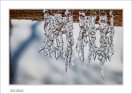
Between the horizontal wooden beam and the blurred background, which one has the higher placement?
the horizontal wooden beam

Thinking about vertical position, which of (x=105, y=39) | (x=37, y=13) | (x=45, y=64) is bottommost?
(x=45, y=64)

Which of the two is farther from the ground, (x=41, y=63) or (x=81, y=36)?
(x=81, y=36)

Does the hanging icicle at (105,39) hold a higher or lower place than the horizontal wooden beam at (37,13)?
lower

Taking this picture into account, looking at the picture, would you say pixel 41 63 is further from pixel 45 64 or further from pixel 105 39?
pixel 105 39

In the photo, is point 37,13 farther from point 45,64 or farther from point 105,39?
point 105,39

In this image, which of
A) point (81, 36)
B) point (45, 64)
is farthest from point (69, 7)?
point (45, 64)
